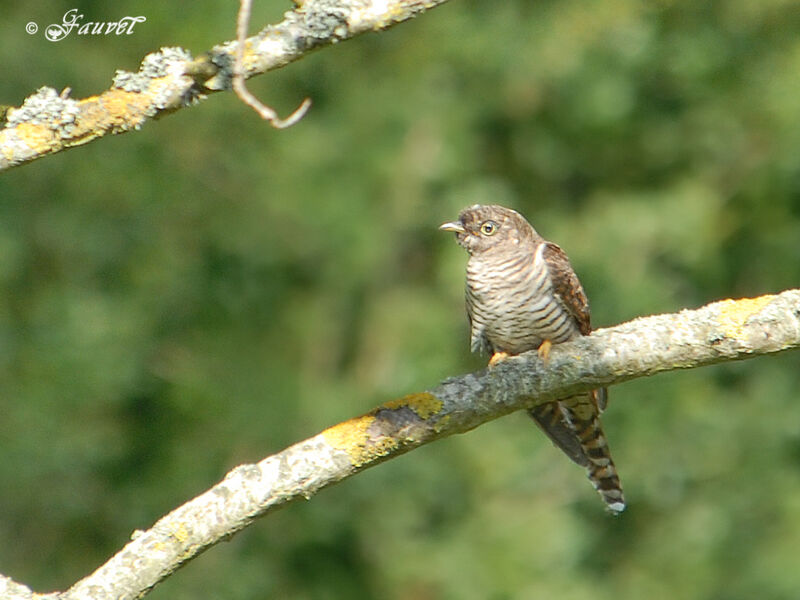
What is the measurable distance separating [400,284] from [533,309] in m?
4.05

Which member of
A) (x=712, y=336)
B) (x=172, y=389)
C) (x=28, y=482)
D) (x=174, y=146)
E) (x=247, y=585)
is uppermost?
(x=174, y=146)

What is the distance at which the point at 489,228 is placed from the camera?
15.0ft

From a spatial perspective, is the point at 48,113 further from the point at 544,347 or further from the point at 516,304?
the point at 516,304

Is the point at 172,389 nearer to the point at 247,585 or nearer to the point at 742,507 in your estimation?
the point at 247,585

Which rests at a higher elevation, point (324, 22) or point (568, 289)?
point (568, 289)

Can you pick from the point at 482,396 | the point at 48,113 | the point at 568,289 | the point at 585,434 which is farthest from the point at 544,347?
the point at 48,113

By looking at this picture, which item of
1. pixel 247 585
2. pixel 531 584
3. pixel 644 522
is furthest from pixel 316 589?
pixel 644 522

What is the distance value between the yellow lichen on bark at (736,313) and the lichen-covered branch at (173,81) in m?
1.10

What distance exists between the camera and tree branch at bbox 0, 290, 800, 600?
8.73 feet

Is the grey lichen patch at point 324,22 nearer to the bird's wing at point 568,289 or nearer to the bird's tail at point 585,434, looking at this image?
the bird's wing at point 568,289

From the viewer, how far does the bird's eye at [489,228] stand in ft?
14.9

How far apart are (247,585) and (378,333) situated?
1908mm

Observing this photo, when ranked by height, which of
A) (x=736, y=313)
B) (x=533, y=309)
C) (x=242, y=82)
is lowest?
(x=736, y=313)

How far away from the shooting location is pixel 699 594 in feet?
24.6
